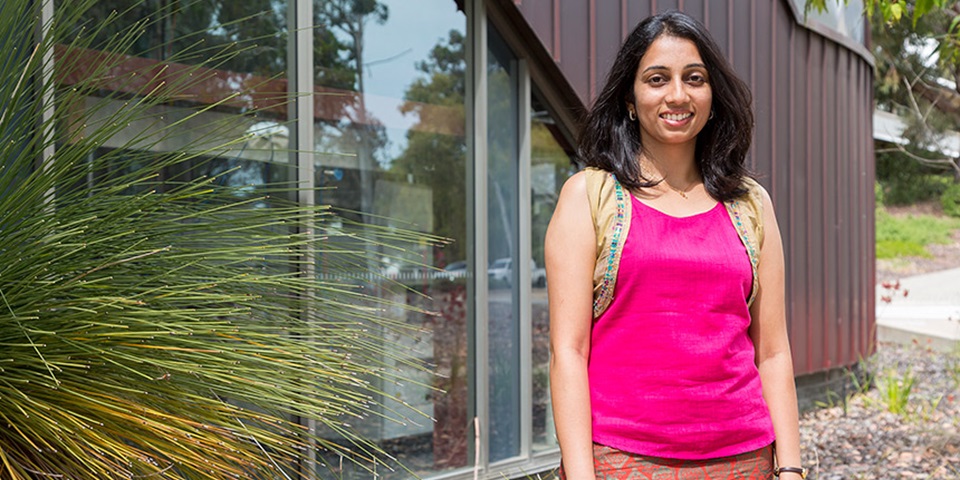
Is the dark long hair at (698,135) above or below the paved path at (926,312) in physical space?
above

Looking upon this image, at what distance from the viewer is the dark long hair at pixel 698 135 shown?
5.28ft

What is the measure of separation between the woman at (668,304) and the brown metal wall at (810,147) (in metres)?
2.86

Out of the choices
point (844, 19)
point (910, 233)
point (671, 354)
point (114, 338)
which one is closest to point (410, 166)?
point (114, 338)

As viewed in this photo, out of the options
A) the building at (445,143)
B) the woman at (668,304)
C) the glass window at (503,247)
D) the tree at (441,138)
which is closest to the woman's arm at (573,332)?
the woman at (668,304)

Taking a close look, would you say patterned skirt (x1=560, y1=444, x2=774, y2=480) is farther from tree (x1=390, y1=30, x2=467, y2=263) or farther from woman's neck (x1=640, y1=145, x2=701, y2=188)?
tree (x1=390, y1=30, x2=467, y2=263)

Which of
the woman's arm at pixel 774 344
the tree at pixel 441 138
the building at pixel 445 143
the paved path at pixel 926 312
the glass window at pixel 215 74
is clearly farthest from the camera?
the paved path at pixel 926 312

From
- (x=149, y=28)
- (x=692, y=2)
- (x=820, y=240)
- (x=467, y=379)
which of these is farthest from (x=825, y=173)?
(x=149, y=28)

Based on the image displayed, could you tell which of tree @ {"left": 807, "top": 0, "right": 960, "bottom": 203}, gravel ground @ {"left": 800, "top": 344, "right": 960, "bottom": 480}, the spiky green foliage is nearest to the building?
the spiky green foliage

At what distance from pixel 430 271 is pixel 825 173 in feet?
12.8

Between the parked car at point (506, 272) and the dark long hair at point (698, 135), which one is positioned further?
the parked car at point (506, 272)

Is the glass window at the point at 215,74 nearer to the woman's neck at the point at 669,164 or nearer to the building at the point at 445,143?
the building at the point at 445,143

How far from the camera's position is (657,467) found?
4.98 feet

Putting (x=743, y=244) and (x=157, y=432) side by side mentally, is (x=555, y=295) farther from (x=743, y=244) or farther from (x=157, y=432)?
(x=157, y=432)

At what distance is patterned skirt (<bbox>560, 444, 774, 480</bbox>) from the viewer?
1516mm
